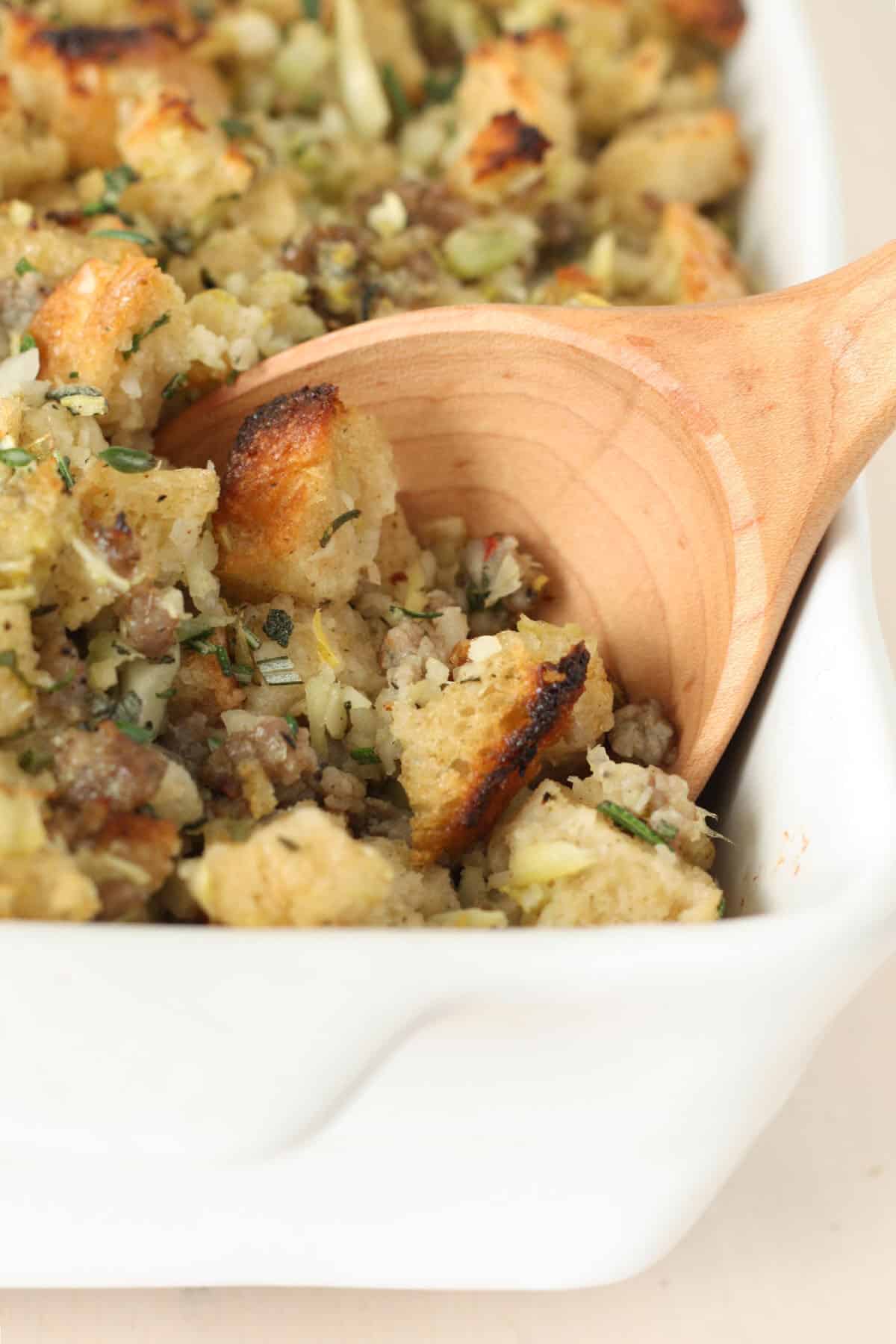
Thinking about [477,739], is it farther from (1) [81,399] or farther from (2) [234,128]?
(2) [234,128]

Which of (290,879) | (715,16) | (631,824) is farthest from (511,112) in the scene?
(290,879)

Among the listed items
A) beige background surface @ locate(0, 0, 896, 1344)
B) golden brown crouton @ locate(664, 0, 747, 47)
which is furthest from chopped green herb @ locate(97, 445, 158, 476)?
golden brown crouton @ locate(664, 0, 747, 47)

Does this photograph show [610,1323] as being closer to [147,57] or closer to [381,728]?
[381,728]

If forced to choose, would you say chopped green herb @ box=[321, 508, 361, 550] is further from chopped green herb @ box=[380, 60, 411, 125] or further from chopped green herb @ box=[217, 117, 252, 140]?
chopped green herb @ box=[380, 60, 411, 125]

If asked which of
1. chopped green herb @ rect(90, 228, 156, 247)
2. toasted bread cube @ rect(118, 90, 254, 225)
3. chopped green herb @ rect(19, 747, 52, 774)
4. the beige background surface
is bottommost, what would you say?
the beige background surface

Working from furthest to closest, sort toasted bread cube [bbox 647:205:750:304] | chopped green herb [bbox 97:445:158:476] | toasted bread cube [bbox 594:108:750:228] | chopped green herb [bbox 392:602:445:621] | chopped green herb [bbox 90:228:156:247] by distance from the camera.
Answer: toasted bread cube [bbox 594:108:750:228] < toasted bread cube [bbox 647:205:750:304] < chopped green herb [bbox 90:228:156:247] < chopped green herb [bbox 392:602:445:621] < chopped green herb [bbox 97:445:158:476]

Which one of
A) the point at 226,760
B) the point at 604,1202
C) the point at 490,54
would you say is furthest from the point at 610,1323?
the point at 490,54

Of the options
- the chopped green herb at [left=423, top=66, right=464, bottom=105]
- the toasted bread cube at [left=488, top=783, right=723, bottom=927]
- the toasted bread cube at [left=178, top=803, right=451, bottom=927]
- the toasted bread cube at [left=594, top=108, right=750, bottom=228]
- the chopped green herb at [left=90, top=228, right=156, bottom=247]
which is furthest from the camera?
the chopped green herb at [left=423, top=66, right=464, bottom=105]

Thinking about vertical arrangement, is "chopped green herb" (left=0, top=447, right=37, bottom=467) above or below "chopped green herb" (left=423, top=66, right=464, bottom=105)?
below
